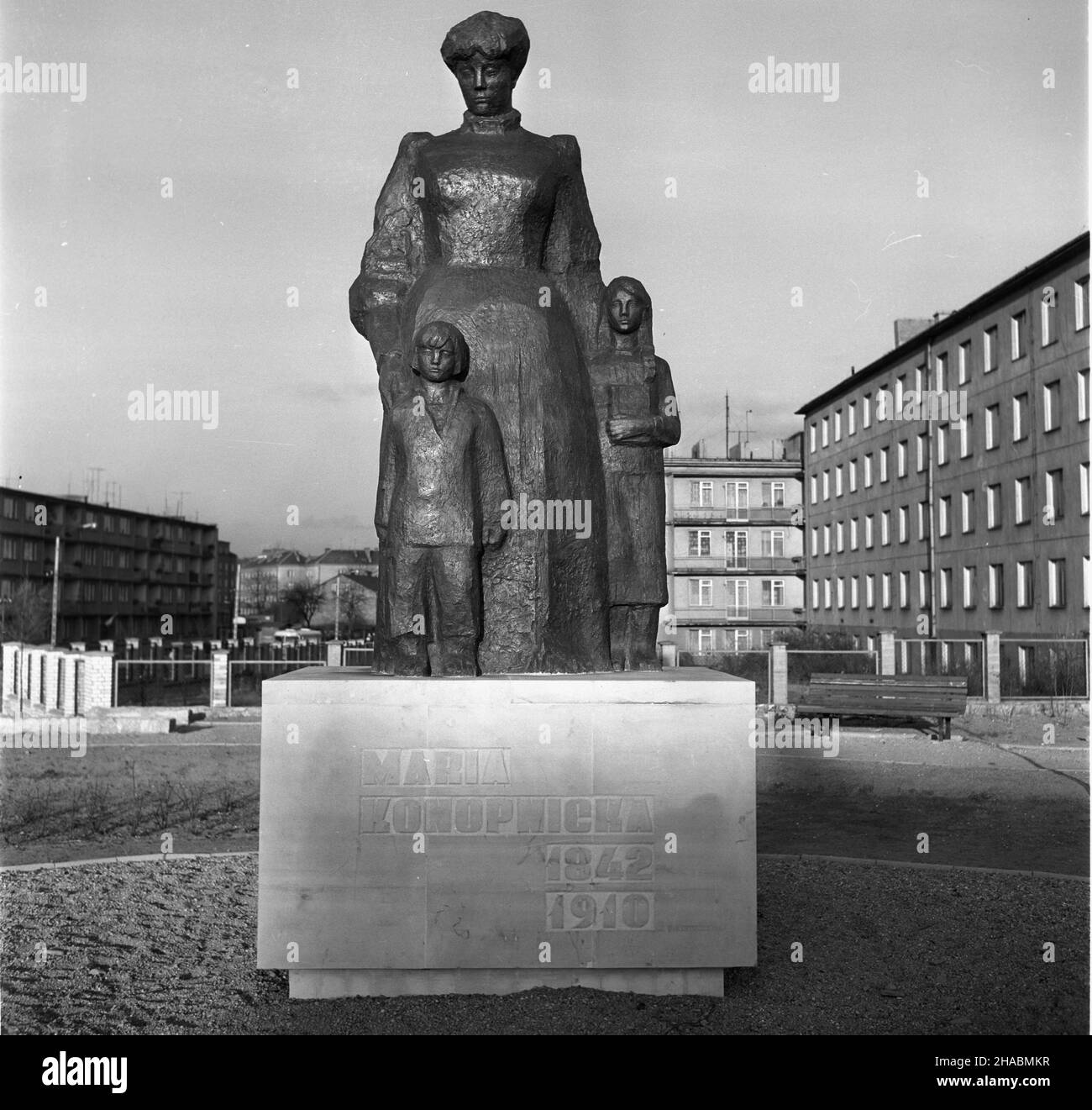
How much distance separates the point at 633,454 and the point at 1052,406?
1034 inches

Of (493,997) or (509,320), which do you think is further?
(509,320)

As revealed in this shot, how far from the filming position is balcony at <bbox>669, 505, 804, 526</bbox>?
5266 centimetres

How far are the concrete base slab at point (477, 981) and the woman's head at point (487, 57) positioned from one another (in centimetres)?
414

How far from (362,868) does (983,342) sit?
3190 cm

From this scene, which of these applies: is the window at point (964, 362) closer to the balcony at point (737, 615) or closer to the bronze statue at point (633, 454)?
the balcony at point (737, 615)

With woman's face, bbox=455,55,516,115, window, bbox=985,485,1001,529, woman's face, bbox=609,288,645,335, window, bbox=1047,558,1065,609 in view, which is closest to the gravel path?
woman's face, bbox=609,288,645,335

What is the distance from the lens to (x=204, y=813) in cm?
1138

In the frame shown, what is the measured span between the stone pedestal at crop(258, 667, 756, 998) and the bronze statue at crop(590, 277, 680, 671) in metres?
1.02

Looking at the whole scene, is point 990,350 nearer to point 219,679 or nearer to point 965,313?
point 965,313

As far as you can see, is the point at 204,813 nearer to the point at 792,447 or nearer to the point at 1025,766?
the point at 1025,766

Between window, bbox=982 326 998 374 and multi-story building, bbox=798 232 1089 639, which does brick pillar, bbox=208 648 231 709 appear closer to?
multi-story building, bbox=798 232 1089 639

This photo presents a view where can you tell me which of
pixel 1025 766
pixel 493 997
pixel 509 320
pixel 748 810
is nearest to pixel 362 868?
pixel 493 997

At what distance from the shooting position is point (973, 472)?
34.8 meters

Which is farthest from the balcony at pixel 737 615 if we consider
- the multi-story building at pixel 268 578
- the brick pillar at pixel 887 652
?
the multi-story building at pixel 268 578
